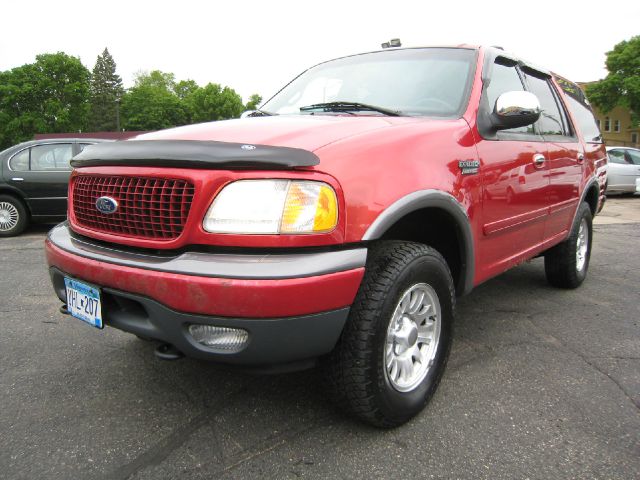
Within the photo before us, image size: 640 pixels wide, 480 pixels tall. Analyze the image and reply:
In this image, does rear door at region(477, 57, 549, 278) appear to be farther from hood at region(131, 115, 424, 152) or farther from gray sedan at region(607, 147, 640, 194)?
gray sedan at region(607, 147, 640, 194)

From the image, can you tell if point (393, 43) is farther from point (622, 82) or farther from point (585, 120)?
point (622, 82)

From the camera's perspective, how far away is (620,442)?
2117mm

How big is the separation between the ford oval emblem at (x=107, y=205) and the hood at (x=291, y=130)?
1.18 ft

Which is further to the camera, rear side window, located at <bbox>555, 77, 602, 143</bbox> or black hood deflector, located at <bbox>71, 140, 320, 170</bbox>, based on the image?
rear side window, located at <bbox>555, 77, 602, 143</bbox>

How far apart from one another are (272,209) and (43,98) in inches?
2427

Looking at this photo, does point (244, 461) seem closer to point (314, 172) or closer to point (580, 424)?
point (314, 172)

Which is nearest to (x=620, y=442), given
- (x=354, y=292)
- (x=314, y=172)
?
(x=354, y=292)

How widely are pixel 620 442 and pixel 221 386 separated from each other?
1.82 meters

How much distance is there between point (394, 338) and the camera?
7.20ft

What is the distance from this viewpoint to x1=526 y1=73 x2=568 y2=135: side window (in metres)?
3.63

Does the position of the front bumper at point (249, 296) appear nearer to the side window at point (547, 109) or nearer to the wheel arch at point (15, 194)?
the side window at point (547, 109)

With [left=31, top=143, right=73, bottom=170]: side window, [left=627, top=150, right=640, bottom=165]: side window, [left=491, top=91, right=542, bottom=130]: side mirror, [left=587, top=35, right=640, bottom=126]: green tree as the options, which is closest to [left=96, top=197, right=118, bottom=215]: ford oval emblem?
[left=491, top=91, right=542, bottom=130]: side mirror

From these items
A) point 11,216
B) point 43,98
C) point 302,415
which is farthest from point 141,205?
point 43,98

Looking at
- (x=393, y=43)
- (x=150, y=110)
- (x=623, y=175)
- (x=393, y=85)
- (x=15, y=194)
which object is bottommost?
(x=623, y=175)
